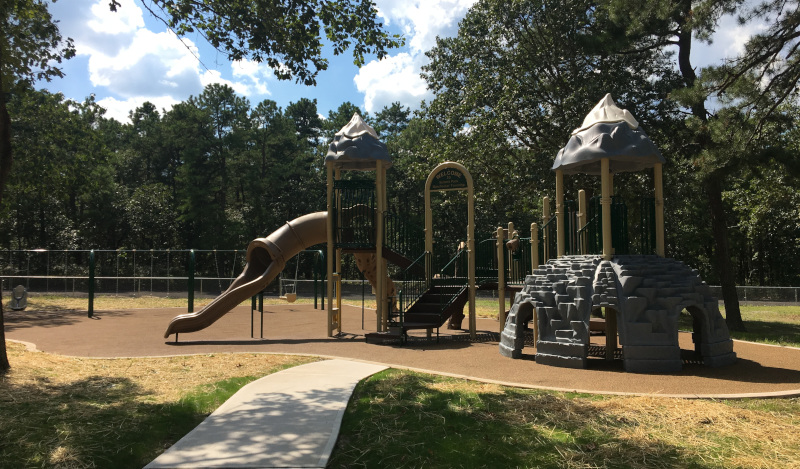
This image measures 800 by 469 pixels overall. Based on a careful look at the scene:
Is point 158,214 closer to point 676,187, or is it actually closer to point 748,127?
point 676,187

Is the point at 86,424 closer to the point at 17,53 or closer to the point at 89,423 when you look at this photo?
the point at 89,423

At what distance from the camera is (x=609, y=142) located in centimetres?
968

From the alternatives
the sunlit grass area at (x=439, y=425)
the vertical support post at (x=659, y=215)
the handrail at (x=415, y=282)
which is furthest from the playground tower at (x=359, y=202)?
the vertical support post at (x=659, y=215)

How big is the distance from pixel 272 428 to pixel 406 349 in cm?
626

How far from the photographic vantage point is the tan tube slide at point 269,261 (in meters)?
13.4

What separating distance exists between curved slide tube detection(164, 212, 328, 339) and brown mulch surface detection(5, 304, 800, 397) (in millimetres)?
511

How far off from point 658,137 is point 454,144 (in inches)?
297

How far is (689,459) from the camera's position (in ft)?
15.3

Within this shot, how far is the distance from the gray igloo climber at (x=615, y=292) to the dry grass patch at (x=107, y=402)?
14.5ft

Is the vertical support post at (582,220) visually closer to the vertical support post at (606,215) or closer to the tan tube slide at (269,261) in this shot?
the vertical support post at (606,215)

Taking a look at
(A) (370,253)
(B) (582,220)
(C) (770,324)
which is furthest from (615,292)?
(C) (770,324)

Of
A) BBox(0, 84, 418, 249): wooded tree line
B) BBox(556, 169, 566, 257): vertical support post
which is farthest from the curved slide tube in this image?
BBox(0, 84, 418, 249): wooded tree line

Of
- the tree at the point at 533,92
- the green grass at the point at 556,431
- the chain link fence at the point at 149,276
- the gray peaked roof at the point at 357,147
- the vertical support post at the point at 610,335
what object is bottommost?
the green grass at the point at 556,431

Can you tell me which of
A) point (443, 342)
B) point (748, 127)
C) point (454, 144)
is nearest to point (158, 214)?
point (454, 144)
